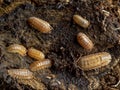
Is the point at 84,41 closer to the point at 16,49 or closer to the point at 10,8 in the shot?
the point at 16,49

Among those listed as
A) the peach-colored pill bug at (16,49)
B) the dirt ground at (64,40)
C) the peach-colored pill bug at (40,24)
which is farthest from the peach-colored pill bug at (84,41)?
the peach-colored pill bug at (16,49)

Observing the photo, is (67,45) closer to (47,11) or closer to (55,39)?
(55,39)

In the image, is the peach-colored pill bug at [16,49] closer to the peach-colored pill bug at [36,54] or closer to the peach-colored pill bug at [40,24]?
the peach-colored pill bug at [36,54]

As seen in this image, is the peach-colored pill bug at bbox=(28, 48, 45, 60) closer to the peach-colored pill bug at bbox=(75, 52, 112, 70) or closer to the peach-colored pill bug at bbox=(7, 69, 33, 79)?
the peach-colored pill bug at bbox=(7, 69, 33, 79)

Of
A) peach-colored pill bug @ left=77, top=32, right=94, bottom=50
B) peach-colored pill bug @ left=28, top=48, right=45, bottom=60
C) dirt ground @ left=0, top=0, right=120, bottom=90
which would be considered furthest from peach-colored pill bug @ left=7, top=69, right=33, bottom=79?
peach-colored pill bug @ left=77, top=32, right=94, bottom=50

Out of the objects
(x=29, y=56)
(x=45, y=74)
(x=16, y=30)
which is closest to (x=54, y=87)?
(x=45, y=74)

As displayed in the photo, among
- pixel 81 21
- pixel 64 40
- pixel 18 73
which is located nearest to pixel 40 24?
pixel 64 40
